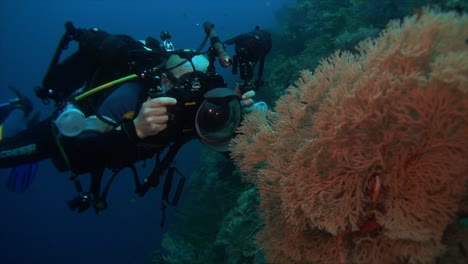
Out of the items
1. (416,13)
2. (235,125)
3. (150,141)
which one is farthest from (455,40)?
(150,141)

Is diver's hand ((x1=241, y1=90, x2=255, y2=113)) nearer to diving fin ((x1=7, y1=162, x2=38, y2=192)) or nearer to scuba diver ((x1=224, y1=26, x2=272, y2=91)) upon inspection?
scuba diver ((x1=224, y1=26, x2=272, y2=91))

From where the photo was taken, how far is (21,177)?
3.93 m

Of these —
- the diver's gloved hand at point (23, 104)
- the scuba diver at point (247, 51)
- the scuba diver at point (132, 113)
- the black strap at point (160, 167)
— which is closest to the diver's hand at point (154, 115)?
the scuba diver at point (132, 113)

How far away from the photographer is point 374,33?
21.4 feet

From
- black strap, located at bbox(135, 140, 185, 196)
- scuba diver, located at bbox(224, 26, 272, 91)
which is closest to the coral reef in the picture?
scuba diver, located at bbox(224, 26, 272, 91)

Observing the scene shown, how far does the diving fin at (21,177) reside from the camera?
152 inches

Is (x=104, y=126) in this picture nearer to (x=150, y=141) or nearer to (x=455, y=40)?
(x=150, y=141)

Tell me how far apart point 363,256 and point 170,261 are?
8.45 meters

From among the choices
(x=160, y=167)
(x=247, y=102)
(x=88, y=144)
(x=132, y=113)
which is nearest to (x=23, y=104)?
(x=88, y=144)

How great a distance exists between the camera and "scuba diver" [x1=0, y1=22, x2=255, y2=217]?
2852 mm

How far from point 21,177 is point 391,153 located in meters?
4.61

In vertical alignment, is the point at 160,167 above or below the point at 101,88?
below

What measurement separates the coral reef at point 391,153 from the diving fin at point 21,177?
363cm

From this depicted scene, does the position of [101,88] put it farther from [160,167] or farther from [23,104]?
[23,104]
